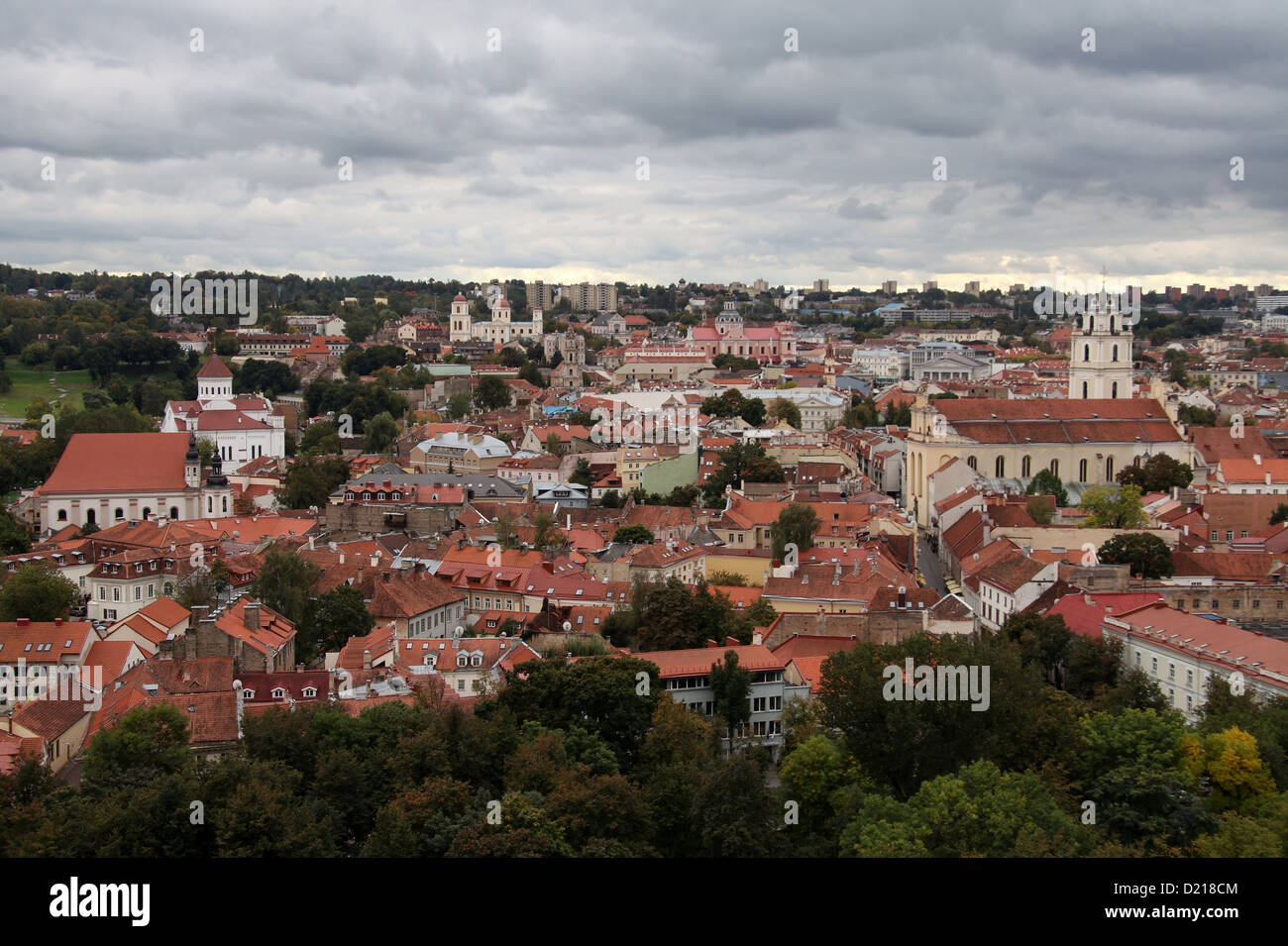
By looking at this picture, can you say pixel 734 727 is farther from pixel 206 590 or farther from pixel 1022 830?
pixel 206 590

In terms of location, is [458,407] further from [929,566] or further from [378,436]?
[929,566]

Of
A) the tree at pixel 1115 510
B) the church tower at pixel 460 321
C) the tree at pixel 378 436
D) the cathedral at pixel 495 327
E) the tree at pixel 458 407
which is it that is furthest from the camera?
the cathedral at pixel 495 327

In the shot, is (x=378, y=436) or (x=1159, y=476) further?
(x=378, y=436)

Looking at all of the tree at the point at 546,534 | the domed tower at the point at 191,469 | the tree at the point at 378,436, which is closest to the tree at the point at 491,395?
the tree at the point at 378,436

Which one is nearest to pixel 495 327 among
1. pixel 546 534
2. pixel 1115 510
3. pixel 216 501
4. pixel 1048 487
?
pixel 216 501

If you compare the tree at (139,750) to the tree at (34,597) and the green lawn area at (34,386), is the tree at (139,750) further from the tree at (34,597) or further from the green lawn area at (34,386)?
the green lawn area at (34,386)

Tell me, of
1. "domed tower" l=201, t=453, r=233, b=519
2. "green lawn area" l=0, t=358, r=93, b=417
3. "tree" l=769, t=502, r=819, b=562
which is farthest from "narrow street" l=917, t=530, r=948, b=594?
"green lawn area" l=0, t=358, r=93, b=417
